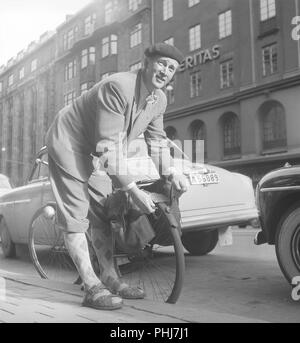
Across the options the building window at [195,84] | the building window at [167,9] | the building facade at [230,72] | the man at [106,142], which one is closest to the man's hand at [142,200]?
the man at [106,142]

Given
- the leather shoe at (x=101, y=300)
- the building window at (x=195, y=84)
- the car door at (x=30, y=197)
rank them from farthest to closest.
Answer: the building window at (x=195, y=84), the car door at (x=30, y=197), the leather shoe at (x=101, y=300)

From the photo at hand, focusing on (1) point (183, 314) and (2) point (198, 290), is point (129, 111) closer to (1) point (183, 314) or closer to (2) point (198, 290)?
(1) point (183, 314)

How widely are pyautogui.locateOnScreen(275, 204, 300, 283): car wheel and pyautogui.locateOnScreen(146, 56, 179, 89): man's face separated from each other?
1.56m

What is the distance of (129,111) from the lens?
2.74 metres

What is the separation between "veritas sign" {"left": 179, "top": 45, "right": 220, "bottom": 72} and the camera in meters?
23.3

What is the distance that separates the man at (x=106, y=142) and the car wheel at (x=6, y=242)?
14.1ft

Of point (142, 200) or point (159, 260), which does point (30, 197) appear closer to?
point (159, 260)

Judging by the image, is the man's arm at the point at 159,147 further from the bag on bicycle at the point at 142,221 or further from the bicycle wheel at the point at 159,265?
the bicycle wheel at the point at 159,265

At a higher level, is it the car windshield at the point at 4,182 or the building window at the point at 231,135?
the building window at the point at 231,135

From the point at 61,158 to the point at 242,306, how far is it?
5.74 ft

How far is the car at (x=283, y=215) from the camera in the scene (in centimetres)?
352

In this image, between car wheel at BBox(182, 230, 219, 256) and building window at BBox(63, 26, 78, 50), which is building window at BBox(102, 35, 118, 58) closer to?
building window at BBox(63, 26, 78, 50)

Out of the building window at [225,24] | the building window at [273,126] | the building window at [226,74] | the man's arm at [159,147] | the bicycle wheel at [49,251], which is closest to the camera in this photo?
the man's arm at [159,147]
